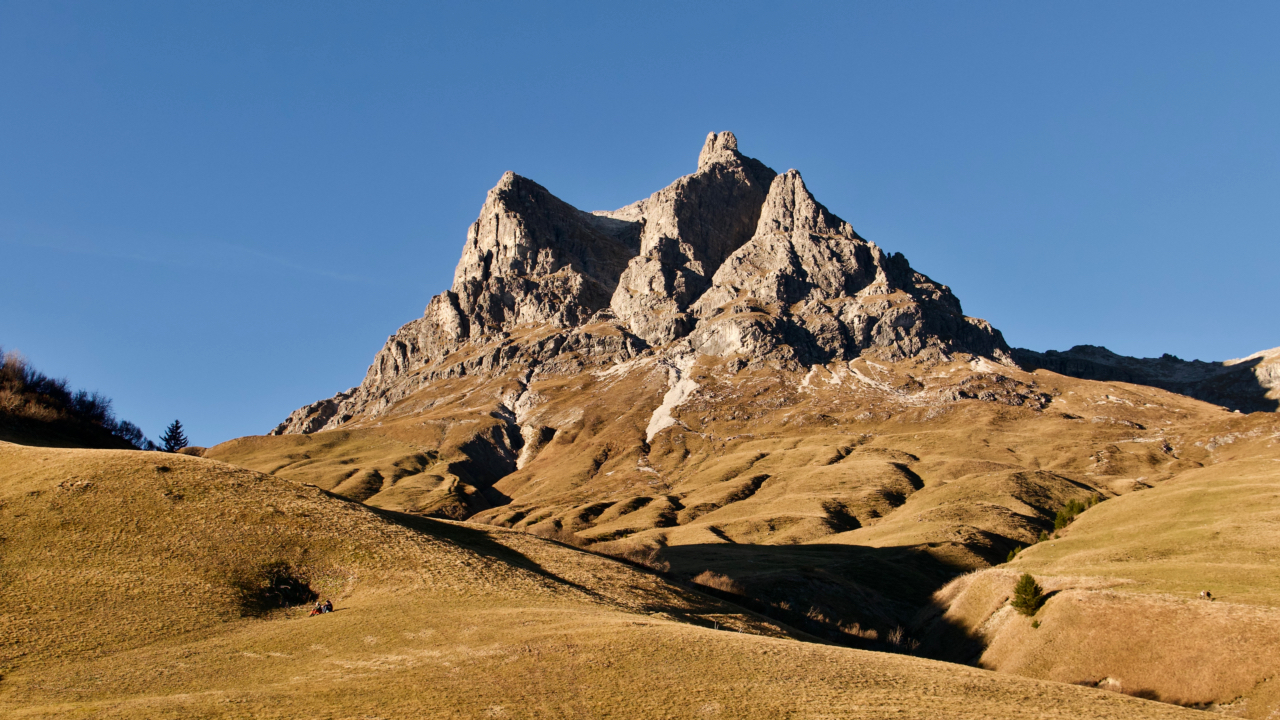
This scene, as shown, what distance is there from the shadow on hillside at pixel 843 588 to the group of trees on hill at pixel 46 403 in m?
94.1

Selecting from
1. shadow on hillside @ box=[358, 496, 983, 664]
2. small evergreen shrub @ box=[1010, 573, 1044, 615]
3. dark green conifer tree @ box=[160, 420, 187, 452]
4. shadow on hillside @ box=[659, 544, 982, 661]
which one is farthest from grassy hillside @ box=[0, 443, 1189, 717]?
dark green conifer tree @ box=[160, 420, 187, 452]

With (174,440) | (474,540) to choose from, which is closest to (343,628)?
(474,540)

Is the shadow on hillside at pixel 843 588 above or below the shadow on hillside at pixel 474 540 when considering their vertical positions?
below

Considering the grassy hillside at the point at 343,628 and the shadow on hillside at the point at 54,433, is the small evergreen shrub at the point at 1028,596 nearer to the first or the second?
the grassy hillside at the point at 343,628

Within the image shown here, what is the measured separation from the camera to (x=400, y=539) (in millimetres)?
65000

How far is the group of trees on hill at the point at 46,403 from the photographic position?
341ft

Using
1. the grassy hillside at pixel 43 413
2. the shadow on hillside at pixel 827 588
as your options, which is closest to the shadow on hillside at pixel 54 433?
the grassy hillside at pixel 43 413

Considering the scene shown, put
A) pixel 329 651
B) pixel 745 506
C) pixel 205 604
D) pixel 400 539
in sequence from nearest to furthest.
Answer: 1. pixel 329 651
2. pixel 205 604
3. pixel 400 539
4. pixel 745 506

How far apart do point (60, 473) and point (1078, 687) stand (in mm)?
80867

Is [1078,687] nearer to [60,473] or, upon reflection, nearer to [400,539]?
[400,539]

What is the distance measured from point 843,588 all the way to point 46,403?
12604 cm

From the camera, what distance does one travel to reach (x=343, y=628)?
46406 millimetres

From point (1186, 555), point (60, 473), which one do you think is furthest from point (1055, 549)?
point (60, 473)

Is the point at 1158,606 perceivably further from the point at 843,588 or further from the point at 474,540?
the point at 474,540
